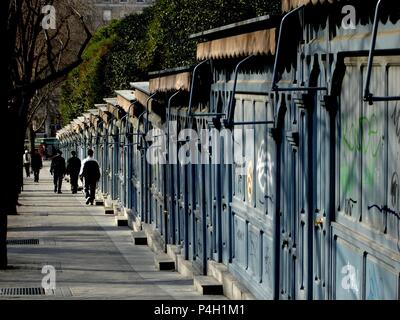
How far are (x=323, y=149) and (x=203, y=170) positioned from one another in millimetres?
6859

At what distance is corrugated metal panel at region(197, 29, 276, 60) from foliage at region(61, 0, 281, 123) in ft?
34.6

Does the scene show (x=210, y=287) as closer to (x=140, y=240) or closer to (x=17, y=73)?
(x=140, y=240)

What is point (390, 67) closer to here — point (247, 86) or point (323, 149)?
point (323, 149)

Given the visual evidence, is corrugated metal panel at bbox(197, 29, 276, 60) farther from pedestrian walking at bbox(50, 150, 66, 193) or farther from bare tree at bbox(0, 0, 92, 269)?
pedestrian walking at bbox(50, 150, 66, 193)

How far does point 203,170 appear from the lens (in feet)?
54.7

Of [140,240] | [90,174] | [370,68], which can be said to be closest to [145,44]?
[90,174]

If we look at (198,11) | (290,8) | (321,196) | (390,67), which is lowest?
(321,196)

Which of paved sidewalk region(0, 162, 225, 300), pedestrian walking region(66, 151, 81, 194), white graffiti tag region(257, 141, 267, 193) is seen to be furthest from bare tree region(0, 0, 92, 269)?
white graffiti tag region(257, 141, 267, 193)

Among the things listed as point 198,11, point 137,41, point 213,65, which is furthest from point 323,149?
point 137,41

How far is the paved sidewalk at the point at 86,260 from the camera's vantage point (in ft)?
51.3

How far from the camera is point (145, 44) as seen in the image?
167 ft

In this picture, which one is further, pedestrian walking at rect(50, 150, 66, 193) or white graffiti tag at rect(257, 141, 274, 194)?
pedestrian walking at rect(50, 150, 66, 193)

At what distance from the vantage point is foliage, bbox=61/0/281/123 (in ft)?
126

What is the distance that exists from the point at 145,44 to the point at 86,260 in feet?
103
